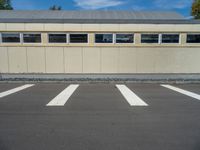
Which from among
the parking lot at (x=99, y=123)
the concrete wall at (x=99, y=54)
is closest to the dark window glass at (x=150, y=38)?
the concrete wall at (x=99, y=54)

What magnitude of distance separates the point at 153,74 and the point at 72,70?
5.63 metres

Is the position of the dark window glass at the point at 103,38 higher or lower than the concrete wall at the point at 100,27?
lower

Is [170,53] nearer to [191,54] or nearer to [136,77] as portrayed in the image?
[191,54]

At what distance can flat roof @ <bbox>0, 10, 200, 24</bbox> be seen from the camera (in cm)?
1230

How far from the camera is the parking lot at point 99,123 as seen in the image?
139 inches

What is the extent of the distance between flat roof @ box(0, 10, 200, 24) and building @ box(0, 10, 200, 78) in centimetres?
6

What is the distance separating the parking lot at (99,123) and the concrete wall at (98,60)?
18.8 ft

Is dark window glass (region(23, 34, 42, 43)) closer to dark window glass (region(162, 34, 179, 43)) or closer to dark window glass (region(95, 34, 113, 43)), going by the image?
dark window glass (region(95, 34, 113, 43))

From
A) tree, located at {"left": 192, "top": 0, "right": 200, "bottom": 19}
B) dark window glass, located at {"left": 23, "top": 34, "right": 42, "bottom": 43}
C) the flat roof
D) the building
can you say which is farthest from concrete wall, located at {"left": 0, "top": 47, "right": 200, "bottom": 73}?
tree, located at {"left": 192, "top": 0, "right": 200, "bottom": 19}

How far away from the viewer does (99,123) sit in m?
4.58

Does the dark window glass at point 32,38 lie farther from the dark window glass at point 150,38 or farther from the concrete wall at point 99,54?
the dark window glass at point 150,38

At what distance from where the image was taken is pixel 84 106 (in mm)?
6035

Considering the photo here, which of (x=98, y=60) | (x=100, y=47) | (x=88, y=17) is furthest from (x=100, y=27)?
(x=88, y=17)

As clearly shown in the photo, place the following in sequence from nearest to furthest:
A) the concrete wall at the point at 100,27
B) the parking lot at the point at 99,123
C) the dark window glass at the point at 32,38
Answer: the parking lot at the point at 99,123 < the concrete wall at the point at 100,27 < the dark window glass at the point at 32,38
